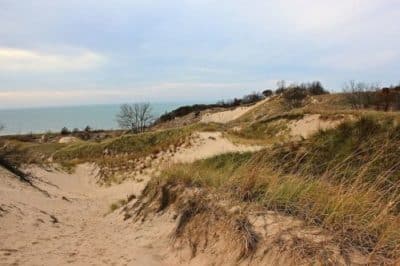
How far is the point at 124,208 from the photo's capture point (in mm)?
11758

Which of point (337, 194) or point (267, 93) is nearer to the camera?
point (337, 194)

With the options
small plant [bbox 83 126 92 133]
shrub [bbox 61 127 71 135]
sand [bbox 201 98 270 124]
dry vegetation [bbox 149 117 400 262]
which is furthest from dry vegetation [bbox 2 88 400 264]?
small plant [bbox 83 126 92 133]

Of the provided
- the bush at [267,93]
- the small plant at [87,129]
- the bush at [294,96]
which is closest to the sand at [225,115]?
the bush at [294,96]

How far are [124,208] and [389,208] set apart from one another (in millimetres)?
7328

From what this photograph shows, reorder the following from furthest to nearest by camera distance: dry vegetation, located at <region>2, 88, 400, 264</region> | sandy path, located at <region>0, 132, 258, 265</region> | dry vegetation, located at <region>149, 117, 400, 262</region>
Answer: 1. sandy path, located at <region>0, 132, 258, 265</region>
2. dry vegetation, located at <region>2, 88, 400, 264</region>
3. dry vegetation, located at <region>149, 117, 400, 262</region>

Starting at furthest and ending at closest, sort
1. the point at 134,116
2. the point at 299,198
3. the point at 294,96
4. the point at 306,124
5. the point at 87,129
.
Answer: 1. the point at 87,129
2. the point at 134,116
3. the point at 294,96
4. the point at 306,124
5. the point at 299,198

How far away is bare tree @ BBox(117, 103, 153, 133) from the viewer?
221 feet

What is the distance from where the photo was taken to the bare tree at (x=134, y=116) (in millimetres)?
67438

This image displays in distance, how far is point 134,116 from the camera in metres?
68.1

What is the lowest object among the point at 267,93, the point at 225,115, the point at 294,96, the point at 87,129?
the point at 87,129

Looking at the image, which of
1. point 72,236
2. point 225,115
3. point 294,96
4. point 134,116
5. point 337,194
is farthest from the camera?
point 134,116

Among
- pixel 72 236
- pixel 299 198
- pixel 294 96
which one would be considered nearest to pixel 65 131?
pixel 294 96

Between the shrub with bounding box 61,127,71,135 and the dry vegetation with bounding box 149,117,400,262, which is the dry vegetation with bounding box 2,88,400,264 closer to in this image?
the dry vegetation with bounding box 149,117,400,262

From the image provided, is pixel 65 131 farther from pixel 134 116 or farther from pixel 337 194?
pixel 337 194
